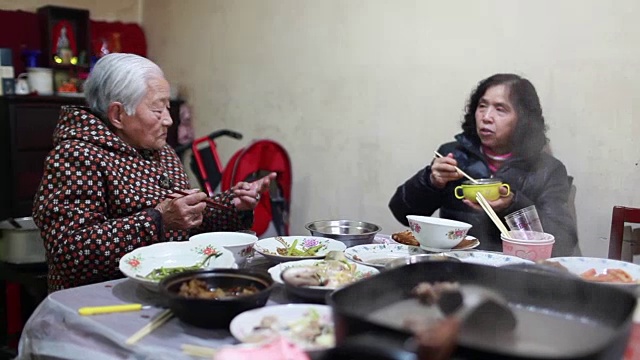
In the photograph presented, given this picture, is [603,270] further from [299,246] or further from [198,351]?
[198,351]

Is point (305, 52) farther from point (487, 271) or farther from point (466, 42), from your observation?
point (487, 271)

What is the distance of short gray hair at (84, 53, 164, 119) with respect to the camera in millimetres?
2074

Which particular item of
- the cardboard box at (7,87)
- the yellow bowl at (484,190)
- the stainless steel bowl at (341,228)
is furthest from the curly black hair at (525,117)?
the cardboard box at (7,87)

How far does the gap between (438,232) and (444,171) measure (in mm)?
620

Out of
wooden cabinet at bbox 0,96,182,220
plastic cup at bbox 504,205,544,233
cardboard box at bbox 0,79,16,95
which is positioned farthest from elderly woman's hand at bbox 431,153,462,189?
cardboard box at bbox 0,79,16,95

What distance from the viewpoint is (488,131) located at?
2459 mm

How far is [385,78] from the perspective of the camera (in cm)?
309

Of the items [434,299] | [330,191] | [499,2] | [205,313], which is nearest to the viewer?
[434,299]

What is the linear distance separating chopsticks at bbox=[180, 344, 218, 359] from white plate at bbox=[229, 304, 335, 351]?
0.17 ft

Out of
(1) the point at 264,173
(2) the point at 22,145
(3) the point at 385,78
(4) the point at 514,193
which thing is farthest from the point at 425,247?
(2) the point at 22,145

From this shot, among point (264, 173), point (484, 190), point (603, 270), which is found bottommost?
point (264, 173)

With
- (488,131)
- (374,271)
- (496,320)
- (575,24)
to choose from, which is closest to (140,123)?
(374,271)

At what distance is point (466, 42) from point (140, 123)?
1.52 meters

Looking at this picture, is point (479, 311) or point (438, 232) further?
point (438, 232)
